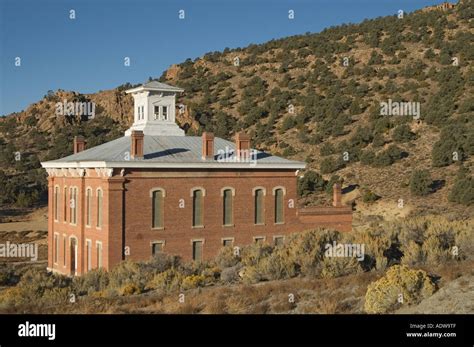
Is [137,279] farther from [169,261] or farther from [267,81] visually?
[267,81]

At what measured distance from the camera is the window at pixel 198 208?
3344 cm

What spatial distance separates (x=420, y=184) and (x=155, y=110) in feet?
82.2

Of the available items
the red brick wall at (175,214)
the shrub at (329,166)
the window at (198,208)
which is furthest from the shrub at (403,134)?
the window at (198,208)

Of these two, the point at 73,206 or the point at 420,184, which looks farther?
the point at 420,184

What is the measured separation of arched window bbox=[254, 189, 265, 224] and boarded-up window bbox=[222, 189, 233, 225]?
1.63 metres

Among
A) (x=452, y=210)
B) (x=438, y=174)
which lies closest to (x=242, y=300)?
(x=452, y=210)

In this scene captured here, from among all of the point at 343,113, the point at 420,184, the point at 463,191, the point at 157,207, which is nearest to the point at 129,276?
the point at 157,207

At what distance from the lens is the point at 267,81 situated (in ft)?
299

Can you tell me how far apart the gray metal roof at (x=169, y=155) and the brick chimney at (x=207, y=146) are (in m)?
0.30

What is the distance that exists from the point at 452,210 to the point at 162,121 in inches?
937

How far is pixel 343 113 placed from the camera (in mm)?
73250

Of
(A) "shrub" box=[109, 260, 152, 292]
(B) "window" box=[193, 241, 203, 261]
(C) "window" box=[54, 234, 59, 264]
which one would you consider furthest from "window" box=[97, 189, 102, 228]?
(A) "shrub" box=[109, 260, 152, 292]

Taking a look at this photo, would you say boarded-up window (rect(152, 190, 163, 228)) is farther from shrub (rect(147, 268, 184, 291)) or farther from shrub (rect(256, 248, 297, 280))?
shrub (rect(256, 248, 297, 280))

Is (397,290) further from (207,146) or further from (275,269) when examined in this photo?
(207,146)
